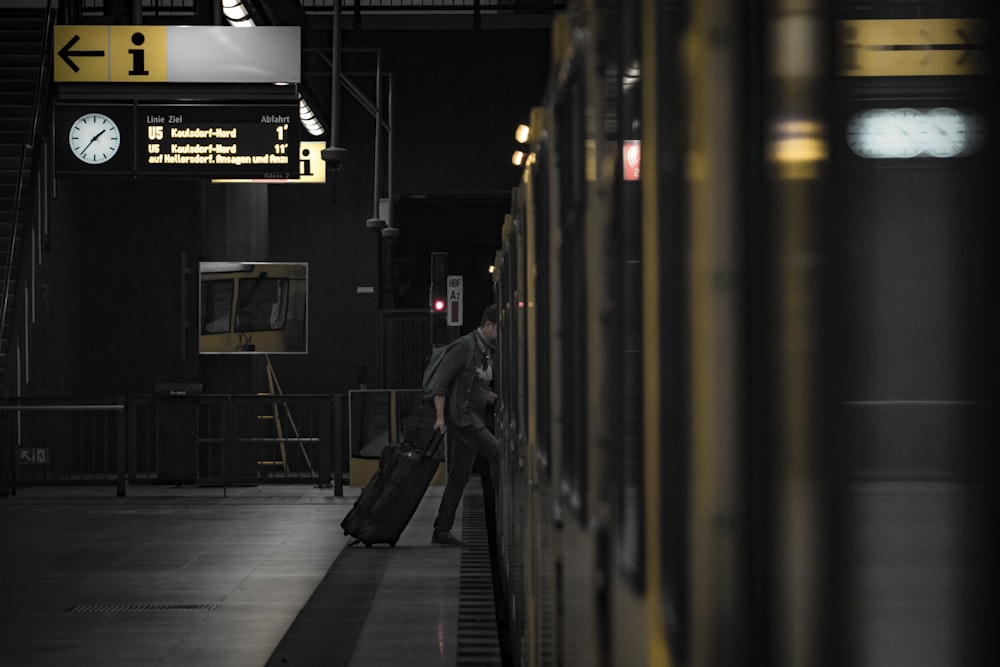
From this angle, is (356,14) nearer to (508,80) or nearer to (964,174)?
(508,80)

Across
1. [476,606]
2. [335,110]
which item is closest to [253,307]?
[335,110]

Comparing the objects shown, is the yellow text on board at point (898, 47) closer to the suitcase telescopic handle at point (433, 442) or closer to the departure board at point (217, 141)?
the suitcase telescopic handle at point (433, 442)

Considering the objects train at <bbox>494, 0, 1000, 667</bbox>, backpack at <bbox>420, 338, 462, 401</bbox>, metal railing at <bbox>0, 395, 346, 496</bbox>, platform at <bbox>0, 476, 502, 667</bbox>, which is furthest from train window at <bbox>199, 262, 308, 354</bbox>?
train at <bbox>494, 0, 1000, 667</bbox>

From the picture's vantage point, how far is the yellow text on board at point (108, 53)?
42.7ft

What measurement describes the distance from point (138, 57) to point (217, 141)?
4.53ft

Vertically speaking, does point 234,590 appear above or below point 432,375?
below

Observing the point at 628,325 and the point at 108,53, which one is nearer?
the point at 628,325

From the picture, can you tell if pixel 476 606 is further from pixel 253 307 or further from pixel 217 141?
Result: pixel 253 307

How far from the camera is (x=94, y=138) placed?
1410 centimetres

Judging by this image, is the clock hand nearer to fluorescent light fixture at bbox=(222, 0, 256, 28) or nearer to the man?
fluorescent light fixture at bbox=(222, 0, 256, 28)

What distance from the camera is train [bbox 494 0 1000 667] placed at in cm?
110

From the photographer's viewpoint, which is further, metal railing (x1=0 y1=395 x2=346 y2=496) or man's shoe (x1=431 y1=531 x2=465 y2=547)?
Answer: metal railing (x1=0 y1=395 x2=346 y2=496)

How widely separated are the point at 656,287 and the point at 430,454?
9.03m

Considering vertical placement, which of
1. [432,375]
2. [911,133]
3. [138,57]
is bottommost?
[432,375]
